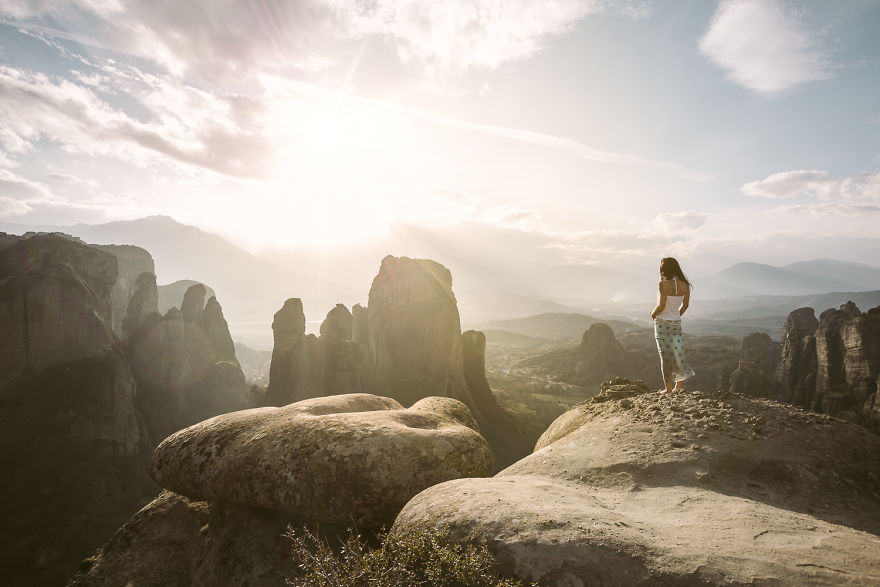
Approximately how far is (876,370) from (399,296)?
75403 mm

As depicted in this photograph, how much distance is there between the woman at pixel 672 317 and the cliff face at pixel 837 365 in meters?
67.3

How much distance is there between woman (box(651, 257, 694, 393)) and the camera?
12617mm

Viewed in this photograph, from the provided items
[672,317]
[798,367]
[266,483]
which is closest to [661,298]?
[672,317]

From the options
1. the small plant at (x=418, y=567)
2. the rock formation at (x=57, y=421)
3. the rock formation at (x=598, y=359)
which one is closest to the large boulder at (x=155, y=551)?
the small plant at (x=418, y=567)

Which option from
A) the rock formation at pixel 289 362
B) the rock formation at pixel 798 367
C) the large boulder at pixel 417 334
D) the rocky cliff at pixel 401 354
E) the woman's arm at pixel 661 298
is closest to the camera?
the woman's arm at pixel 661 298

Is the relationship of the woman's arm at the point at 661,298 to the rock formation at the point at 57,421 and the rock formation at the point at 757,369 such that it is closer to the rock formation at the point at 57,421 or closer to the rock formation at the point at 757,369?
the rock formation at the point at 57,421

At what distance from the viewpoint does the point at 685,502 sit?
7648mm

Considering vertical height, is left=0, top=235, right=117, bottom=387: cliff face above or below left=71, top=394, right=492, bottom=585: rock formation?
above

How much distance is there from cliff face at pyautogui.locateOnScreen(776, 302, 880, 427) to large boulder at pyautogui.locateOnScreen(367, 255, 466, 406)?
197 feet

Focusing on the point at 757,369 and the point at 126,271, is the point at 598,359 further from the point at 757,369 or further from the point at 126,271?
the point at 126,271

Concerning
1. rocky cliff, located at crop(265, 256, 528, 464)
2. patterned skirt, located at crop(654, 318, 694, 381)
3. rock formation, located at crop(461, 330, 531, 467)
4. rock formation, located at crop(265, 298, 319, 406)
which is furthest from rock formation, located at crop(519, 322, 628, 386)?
patterned skirt, located at crop(654, 318, 694, 381)

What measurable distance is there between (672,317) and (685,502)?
22.2 feet

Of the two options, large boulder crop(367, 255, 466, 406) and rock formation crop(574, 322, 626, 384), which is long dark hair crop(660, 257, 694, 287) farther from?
rock formation crop(574, 322, 626, 384)

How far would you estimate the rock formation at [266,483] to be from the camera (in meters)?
10.0
